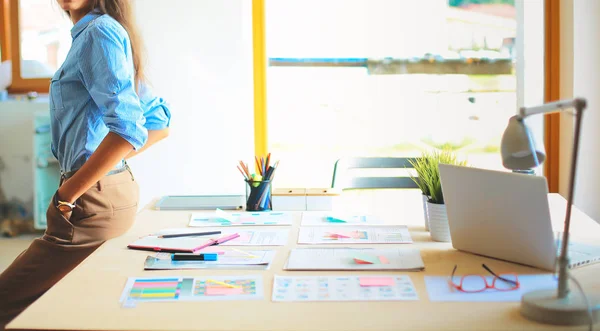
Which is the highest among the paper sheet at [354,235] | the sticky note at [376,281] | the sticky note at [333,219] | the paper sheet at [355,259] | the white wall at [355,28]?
the white wall at [355,28]

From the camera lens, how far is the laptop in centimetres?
151

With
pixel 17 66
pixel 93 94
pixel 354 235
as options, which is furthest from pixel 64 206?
pixel 17 66

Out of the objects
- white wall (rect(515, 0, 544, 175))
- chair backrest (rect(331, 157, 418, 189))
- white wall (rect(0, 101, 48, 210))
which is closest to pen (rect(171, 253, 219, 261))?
chair backrest (rect(331, 157, 418, 189))

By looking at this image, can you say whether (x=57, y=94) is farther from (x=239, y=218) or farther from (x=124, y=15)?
(x=239, y=218)

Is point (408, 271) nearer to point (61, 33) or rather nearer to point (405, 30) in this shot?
point (405, 30)

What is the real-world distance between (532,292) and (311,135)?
2.72 m

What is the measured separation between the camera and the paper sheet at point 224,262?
162 centimetres

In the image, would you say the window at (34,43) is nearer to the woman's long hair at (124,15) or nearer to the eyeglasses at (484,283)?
the woman's long hair at (124,15)

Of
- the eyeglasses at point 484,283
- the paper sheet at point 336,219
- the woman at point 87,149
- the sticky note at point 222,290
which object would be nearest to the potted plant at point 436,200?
the paper sheet at point 336,219

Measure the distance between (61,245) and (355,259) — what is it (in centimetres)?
87

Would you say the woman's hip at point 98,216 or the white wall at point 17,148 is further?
the white wall at point 17,148

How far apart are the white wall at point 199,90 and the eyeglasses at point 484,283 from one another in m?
2.42

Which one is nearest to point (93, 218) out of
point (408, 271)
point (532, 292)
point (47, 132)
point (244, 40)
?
point (408, 271)

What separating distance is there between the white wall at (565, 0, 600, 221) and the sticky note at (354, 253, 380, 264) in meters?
2.10
